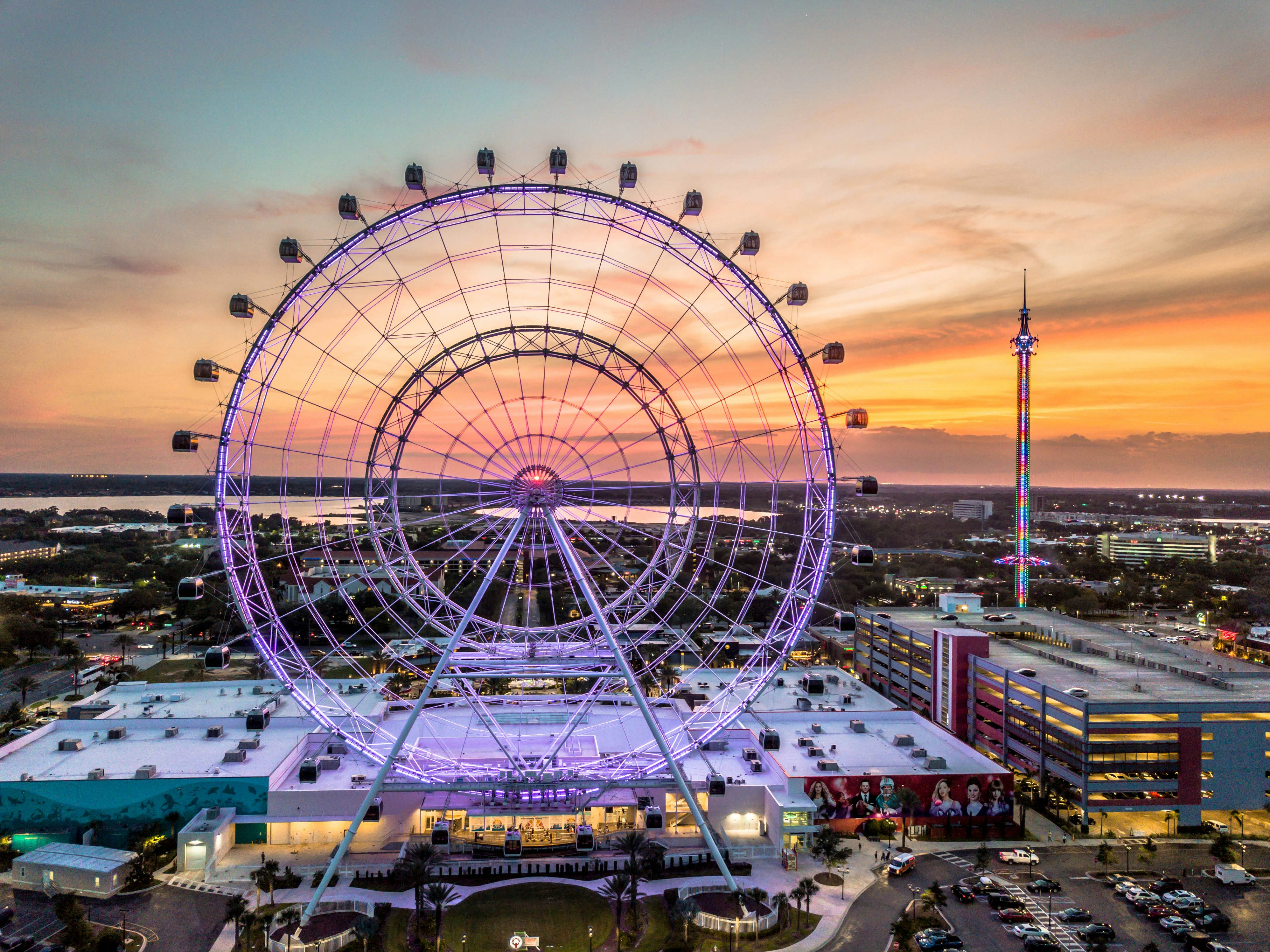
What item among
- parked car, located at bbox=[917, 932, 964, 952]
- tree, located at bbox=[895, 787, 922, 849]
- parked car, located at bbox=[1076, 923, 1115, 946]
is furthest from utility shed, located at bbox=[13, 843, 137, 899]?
parked car, located at bbox=[1076, 923, 1115, 946]

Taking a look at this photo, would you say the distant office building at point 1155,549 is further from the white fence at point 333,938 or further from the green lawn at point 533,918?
the white fence at point 333,938

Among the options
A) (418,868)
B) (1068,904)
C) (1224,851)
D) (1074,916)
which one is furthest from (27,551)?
(1224,851)

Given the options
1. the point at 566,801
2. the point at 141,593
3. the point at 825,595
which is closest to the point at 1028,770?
the point at 566,801

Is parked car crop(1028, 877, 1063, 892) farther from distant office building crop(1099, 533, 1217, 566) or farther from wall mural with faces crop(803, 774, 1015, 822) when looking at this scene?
distant office building crop(1099, 533, 1217, 566)

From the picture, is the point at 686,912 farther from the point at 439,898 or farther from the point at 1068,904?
the point at 1068,904

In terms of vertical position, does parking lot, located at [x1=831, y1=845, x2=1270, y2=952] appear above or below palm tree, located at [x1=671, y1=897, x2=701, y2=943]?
below

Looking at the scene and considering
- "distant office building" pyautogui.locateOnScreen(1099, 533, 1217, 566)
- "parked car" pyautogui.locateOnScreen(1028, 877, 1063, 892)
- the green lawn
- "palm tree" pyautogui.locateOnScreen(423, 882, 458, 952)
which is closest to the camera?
the green lawn
